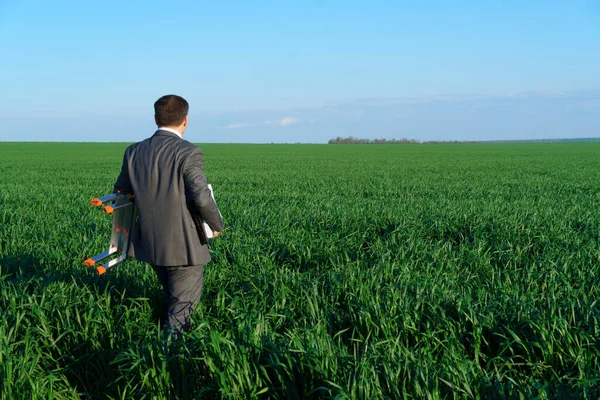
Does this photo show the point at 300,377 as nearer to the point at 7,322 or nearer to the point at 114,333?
the point at 114,333

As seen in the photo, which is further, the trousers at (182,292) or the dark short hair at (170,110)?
the trousers at (182,292)

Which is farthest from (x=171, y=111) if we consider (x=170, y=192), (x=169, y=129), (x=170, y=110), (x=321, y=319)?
(x=321, y=319)

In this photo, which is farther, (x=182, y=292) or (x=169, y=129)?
(x=182, y=292)

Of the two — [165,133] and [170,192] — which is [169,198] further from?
[165,133]

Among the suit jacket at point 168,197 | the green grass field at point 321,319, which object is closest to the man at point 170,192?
the suit jacket at point 168,197

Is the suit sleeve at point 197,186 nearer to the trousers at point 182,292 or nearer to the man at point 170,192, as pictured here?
the man at point 170,192

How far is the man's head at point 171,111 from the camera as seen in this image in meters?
4.09

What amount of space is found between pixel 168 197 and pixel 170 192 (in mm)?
44

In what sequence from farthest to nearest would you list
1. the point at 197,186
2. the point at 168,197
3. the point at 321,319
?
the point at 321,319, the point at 168,197, the point at 197,186

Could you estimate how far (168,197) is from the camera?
13.4ft

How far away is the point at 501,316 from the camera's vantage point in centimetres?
421

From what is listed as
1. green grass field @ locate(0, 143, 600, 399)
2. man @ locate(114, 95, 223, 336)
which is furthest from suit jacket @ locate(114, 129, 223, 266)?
green grass field @ locate(0, 143, 600, 399)

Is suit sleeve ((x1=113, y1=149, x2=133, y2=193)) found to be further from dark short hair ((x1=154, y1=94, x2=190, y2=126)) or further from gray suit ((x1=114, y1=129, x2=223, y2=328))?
dark short hair ((x1=154, y1=94, x2=190, y2=126))

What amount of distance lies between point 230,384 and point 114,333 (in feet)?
4.75
